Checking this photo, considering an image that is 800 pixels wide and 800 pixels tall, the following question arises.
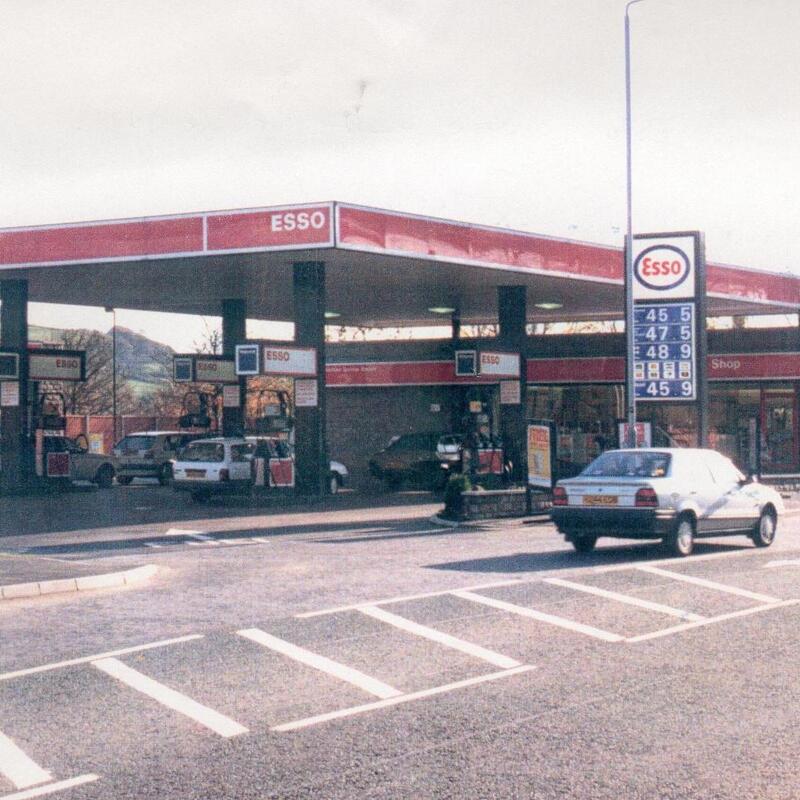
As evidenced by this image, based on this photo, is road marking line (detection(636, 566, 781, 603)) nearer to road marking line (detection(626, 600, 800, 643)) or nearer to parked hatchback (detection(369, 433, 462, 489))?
road marking line (detection(626, 600, 800, 643))

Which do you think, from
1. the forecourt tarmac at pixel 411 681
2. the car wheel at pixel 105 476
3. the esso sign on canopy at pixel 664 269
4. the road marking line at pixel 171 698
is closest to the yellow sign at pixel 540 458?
the esso sign on canopy at pixel 664 269

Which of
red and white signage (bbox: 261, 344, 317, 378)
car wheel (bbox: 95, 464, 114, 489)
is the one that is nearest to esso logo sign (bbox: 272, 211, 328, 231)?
red and white signage (bbox: 261, 344, 317, 378)

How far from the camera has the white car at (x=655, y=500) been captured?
17250mm

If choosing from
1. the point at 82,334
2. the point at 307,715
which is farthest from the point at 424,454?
the point at 82,334

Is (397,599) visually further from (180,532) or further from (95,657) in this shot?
(180,532)

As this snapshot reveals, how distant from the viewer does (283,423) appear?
103 ft

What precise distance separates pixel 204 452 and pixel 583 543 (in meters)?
14.2

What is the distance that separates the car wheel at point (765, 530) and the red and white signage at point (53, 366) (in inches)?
788

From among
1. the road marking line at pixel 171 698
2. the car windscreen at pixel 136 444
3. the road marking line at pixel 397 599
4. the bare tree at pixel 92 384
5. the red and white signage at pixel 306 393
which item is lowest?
the road marking line at pixel 171 698

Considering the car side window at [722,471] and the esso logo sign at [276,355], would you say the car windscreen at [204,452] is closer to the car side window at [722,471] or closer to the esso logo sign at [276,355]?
the esso logo sign at [276,355]

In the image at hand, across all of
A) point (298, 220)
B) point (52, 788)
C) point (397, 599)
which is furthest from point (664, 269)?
point (52, 788)

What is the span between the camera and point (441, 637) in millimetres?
11008

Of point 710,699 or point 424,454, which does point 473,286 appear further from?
point 710,699

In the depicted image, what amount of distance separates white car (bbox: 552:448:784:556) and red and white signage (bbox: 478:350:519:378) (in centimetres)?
1268
